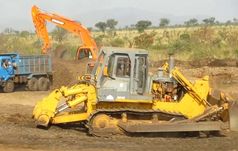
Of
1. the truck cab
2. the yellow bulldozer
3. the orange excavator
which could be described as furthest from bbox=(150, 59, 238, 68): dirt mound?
the yellow bulldozer

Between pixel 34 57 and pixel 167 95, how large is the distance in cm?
1458

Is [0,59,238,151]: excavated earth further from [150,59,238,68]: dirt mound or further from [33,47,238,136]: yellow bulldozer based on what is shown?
[150,59,238,68]: dirt mound

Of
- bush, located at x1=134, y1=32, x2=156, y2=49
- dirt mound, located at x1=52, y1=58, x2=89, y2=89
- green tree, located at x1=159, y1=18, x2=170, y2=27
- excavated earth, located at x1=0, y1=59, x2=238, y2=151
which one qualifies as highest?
green tree, located at x1=159, y1=18, x2=170, y2=27

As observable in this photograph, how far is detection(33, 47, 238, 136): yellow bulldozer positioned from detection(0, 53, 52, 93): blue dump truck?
12467mm

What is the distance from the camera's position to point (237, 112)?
53.2 ft

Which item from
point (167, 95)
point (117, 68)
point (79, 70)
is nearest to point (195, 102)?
point (167, 95)

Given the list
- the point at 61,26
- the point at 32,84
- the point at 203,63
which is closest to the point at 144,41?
the point at 203,63

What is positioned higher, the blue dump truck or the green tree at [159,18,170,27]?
the green tree at [159,18,170,27]

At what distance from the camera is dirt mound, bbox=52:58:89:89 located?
31141 mm

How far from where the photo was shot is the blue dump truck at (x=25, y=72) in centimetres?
2791

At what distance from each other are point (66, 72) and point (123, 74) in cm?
1694

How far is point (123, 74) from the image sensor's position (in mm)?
15570

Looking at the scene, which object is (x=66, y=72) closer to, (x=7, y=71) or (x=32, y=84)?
(x=32, y=84)

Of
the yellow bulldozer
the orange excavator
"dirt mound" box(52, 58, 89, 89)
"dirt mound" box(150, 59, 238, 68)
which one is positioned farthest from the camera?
"dirt mound" box(150, 59, 238, 68)
